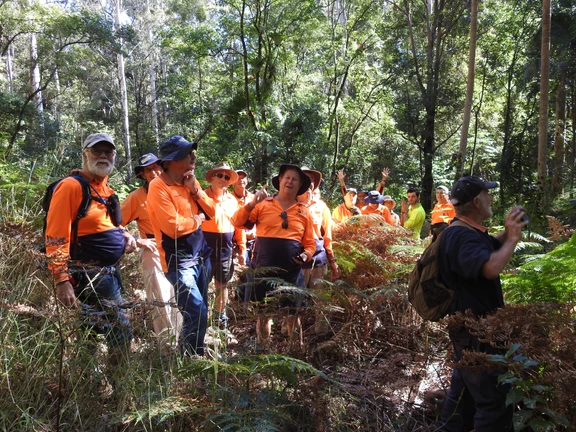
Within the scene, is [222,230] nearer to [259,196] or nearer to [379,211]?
[259,196]

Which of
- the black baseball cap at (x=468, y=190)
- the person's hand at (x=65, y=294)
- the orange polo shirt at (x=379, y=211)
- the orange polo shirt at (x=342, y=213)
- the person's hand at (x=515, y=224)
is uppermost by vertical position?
the black baseball cap at (x=468, y=190)

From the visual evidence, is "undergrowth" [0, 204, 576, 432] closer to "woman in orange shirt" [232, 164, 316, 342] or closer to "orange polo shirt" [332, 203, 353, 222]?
"woman in orange shirt" [232, 164, 316, 342]

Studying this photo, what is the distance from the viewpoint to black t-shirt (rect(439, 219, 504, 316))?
288 centimetres

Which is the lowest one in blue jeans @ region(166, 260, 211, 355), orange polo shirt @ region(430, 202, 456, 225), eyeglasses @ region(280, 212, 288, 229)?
orange polo shirt @ region(430, 202, 456, 225)

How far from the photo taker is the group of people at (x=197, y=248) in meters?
2.82

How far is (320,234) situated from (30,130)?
54.0 ft

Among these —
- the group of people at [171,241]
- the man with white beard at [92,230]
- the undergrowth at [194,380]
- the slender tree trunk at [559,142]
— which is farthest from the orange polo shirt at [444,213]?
the slender tree trunk at [559,142]

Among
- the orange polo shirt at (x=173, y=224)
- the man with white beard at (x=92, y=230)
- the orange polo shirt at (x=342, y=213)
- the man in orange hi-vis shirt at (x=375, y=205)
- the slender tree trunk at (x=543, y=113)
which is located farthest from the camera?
the slender tree trunk at (x=543, y=113)

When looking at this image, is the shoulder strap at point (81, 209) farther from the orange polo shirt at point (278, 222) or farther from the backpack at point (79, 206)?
the orange polo shirt at point (278, 222)

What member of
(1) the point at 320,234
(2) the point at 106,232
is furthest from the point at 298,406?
(1) the point at 320,234

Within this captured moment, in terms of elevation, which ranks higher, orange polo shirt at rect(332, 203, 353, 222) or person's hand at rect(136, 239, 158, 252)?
person's hand at rect(136, 239, 158, 252)

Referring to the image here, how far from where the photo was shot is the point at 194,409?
241cm

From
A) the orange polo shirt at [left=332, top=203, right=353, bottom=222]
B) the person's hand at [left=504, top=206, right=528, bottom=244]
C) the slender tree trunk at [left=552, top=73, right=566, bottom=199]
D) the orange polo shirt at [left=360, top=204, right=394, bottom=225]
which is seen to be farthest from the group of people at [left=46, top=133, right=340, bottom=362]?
the slender tree trunk at [left=552, top=73, right=566, bottom=199]

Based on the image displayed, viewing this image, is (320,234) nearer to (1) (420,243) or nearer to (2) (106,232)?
(1) (420,243)
